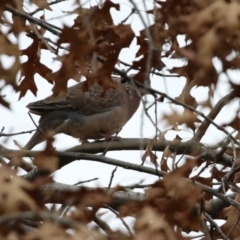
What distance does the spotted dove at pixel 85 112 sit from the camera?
9695mm

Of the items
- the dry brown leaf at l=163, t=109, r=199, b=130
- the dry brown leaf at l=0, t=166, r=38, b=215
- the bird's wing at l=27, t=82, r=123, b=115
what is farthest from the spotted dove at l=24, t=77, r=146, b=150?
the dry brown leaf at l=0, t=166, r=38, b=215

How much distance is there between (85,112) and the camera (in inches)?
390

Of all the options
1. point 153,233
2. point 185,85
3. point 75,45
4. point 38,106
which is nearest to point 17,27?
point 75,45

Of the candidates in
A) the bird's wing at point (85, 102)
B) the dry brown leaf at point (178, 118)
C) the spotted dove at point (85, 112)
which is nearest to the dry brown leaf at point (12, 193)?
the dry brown leaf at point (178, 118)

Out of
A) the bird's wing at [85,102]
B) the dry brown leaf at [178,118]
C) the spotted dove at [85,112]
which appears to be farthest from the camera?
the bird's wing at [85,102]

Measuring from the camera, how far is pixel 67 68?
17.1 feet

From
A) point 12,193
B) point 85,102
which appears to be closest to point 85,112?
point 85,102

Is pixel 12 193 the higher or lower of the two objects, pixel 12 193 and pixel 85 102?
the lower

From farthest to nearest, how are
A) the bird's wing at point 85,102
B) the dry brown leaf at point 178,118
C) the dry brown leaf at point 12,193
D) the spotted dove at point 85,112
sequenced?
1. the bird's wing at point 85,102
2. the spotted dove at point 85,112
3. the dry brown leaf at point 178,118
4. the dry brown leaf at point 12,193

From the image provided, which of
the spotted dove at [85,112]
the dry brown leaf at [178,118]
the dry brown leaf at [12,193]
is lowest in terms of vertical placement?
the dry brown leaf at [12,193]

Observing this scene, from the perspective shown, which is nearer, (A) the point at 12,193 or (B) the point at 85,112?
(A) the point at 12,193

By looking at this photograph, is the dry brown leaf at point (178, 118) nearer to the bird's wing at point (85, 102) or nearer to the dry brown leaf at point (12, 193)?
the dry brown leaf at point (12, 193)

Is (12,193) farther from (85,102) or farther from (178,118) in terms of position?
(85,102)

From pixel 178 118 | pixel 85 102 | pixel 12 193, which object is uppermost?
pixel 85 102
